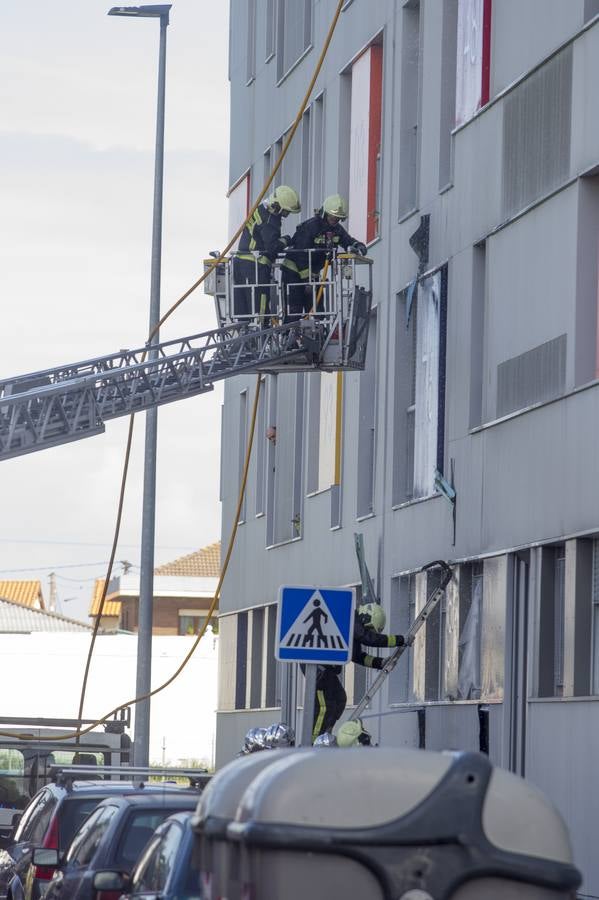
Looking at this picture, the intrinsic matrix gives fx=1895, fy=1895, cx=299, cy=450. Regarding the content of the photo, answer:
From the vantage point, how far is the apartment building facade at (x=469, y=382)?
16.0m

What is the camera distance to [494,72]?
18.6 meters

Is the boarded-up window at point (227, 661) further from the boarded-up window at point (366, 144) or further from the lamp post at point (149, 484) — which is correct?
the boarded-up window at point (366, 144)

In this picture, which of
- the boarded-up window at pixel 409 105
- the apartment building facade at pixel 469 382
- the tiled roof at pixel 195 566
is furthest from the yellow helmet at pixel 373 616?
the tiled roof at pixel 195 566

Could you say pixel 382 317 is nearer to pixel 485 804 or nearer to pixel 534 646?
pixel 534 646

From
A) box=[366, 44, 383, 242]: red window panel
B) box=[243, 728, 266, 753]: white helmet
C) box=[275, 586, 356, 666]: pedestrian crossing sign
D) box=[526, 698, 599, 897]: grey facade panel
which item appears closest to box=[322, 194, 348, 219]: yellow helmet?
box=[366, 44, 383, 242]: red window panel

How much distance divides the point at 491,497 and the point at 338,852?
11619mm

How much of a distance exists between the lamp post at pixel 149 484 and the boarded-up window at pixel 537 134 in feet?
32.9

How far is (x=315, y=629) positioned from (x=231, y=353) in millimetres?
7771

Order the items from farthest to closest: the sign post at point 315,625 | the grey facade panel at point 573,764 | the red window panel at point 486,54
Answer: the red window panel at point 486,54 → the grey facade panel at point 573,764 → the sign post at point 315,625

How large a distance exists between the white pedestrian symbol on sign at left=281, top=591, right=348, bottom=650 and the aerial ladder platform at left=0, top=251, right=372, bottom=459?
233 inches

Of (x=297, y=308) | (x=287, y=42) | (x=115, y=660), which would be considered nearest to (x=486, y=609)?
(x=297, y=308)

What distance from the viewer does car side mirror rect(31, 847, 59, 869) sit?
39.8ft

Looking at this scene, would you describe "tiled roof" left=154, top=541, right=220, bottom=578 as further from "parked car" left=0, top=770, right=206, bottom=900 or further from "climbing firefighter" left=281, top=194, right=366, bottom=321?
"parked car" left=0, top=770, right=206, bottom=900

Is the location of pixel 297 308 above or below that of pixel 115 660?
above
